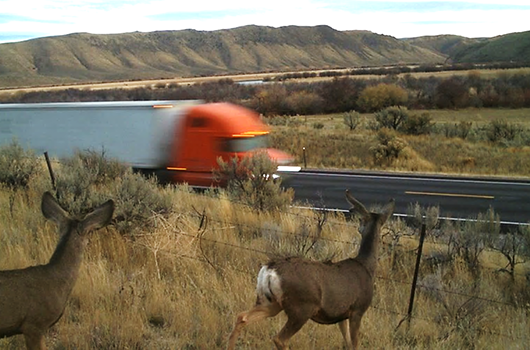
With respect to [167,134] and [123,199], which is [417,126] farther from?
[123,199]

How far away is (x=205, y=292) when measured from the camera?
6980 mm

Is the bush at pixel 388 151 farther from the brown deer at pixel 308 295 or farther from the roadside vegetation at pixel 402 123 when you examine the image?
the brown deer at pixel 308 295

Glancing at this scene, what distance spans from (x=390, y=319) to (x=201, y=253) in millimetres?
2857

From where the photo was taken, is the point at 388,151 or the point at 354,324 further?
the point at 388,151

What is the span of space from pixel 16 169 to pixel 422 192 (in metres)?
12.3

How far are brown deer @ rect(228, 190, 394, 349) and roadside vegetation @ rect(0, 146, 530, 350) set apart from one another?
83cm

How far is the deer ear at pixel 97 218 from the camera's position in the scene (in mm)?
4695

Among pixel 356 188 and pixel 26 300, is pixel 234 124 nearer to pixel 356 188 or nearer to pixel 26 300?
pixel 356 188

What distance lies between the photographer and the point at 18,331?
4.34m

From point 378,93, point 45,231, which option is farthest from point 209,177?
point 378,93

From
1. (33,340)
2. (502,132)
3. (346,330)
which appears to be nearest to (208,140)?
(346,330)

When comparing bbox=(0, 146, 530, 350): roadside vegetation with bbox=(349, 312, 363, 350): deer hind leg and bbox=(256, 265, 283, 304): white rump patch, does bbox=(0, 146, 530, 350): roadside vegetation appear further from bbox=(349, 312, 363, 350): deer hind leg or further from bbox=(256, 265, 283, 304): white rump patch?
bbox=(256, 265, 283, 304): white rump patch

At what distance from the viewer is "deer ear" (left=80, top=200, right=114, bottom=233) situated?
4.70 m

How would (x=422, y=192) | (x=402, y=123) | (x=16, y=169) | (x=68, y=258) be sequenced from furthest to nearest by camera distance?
(x=402, y=123), (x=422, y=192), (x=16, y=169), (x=68, y=258)
